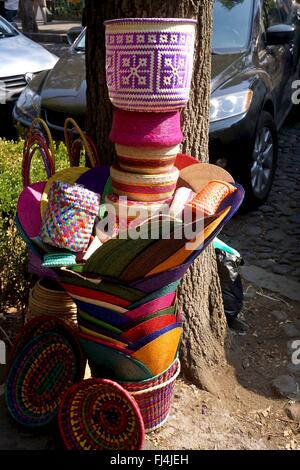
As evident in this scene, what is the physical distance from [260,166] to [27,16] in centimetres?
1374

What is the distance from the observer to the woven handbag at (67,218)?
193 cm

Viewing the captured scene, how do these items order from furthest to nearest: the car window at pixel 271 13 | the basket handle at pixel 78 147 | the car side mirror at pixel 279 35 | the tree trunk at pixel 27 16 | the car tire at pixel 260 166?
the tree trunk at pixel 27 16, the car window at pixel 271 13, the car side mirror at pixel 279 35, the car tire at pixel 260 166, the basket handle at pixel 78 147

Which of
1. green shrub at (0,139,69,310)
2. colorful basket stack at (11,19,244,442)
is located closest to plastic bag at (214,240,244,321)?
colorful basket stack at (11,19,244,442)

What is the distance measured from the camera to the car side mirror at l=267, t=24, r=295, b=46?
5.20 m

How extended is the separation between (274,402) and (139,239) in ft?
4.43

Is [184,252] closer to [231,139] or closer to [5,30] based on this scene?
[231,139]

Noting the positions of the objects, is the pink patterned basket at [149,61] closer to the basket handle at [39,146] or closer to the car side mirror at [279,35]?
the basket handle at [39,146]

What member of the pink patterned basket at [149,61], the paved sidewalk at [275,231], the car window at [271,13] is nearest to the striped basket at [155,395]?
the pink patterned basket at [149,61]

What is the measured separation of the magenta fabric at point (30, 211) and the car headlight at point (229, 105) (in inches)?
97.4

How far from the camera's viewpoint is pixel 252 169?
4773 millimetres

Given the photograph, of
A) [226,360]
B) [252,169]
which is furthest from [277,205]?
[226,360]

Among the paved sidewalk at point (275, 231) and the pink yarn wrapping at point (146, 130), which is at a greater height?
the pink yarn wrapping at point (146, 130)
